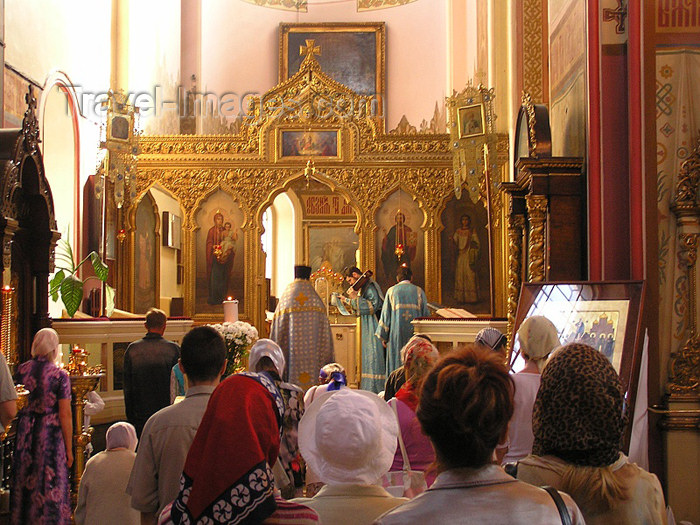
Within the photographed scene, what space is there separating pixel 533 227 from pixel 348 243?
559 inches

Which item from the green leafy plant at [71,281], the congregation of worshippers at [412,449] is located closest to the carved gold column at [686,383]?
the congregation of worshippers at [412,449]

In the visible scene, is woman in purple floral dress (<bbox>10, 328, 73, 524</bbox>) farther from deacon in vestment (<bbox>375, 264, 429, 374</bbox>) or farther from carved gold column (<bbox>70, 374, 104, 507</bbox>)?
deacon in vestment (<bbox>375, 264, 429, 374</bbox>)

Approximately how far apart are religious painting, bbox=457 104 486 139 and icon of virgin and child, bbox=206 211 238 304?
4574 mm

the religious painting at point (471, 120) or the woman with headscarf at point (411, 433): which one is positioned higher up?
the religious painting at point (471, 120)

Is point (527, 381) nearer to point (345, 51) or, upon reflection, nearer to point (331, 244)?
point (331, 244)

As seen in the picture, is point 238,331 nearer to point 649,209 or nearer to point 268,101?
point 649,209

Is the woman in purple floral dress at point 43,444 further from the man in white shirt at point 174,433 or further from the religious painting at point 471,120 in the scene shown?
the religious painting at point 471,120

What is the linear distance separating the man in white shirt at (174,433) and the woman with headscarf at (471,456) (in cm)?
142

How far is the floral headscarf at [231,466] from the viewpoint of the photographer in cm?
245

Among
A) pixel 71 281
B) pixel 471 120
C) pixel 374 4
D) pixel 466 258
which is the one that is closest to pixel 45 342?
pixel 71 281

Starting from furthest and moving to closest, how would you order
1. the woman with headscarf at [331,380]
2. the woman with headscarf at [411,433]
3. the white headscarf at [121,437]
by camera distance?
the woman with headscarf at [331,380] → the white headscarf at [121,437] → the woman with headscarf at [411,433]

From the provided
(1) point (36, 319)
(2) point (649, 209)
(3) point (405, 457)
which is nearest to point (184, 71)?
(1) point (36, 319)

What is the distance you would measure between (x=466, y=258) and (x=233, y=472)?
12923 millimetres

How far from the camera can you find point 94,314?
13289 mm
